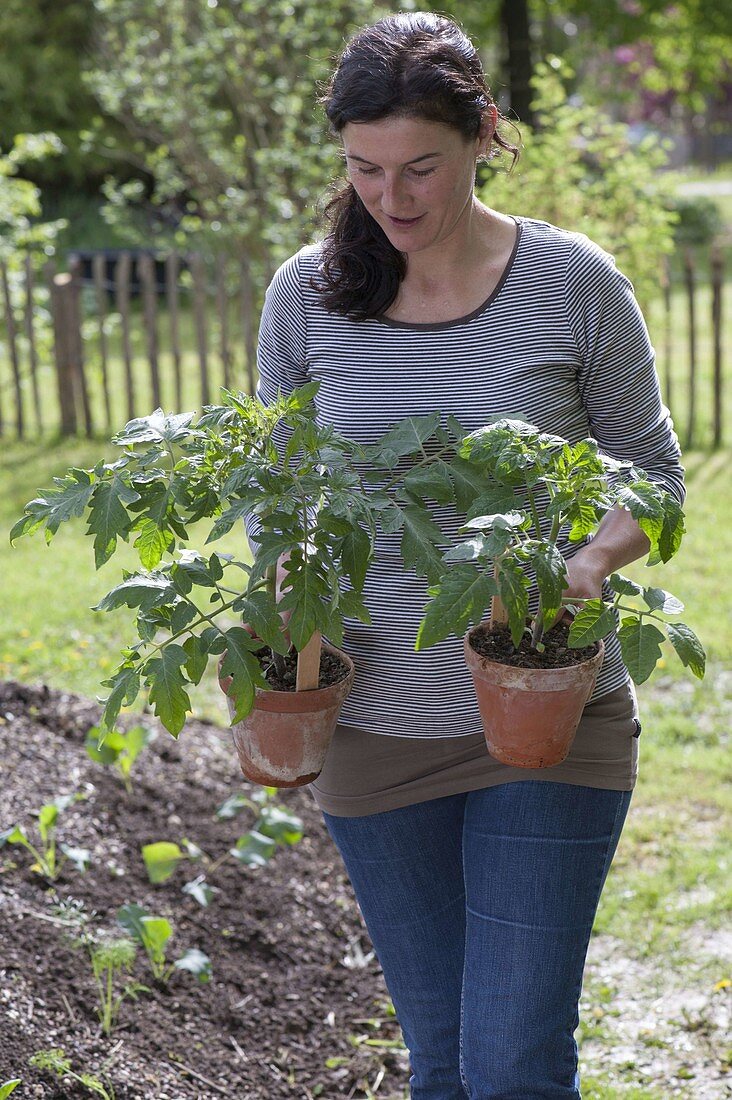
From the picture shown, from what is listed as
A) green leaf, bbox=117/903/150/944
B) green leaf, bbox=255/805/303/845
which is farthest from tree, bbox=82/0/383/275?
green leaf, bbox=117/903/150/944

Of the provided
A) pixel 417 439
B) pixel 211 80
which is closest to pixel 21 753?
pixel 417 439

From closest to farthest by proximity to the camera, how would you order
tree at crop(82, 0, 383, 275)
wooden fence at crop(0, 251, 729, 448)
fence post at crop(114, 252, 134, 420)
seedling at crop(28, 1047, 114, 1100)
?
1. seedling at crop(28, 1047, 114, 1100)
2. wooden fence at crop(0, 251, 729, 448)
3. tree at crop(82, 0, 383, 275)
4. fence post at crop(114, 252, 134, 420)

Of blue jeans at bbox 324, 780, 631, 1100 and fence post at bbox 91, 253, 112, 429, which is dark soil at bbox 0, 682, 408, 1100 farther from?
fence post at bbox 91, 253, 112, 429

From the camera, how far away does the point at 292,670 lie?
1.97 m

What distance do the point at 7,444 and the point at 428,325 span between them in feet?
24.5

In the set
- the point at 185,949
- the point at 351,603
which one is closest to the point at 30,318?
the point at 185,949

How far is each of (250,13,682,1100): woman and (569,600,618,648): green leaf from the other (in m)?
0.17

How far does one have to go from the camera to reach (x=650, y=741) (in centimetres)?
436

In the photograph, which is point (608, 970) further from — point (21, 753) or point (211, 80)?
point (211, 80)

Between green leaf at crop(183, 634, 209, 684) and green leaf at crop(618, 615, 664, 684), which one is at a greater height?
green leaf at crop(618, 615, 664, 684)

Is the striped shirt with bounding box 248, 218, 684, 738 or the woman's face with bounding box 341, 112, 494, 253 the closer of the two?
the woman's face with bounding box 341, 112, 494, 253

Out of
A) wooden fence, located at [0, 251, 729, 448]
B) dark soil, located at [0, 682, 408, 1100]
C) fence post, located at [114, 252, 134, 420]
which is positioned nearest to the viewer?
dark soil, located at [0, 682, 408, 1100]

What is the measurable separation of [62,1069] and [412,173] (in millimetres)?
1864

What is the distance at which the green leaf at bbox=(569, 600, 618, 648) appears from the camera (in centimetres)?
169
